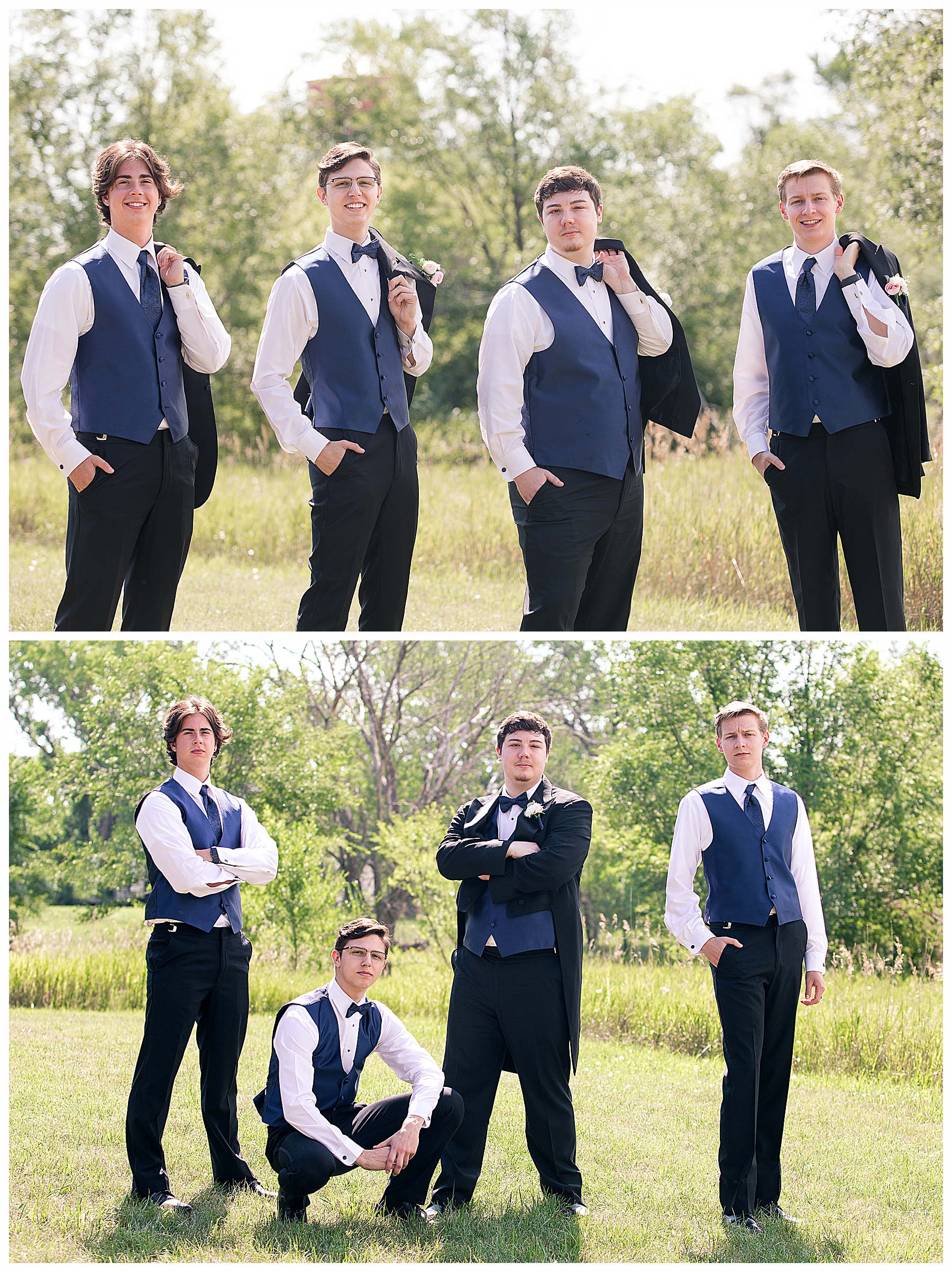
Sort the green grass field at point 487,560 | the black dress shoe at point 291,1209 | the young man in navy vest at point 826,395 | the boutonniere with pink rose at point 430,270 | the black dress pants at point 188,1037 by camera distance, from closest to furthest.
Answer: the black dress shoe at point 291,1209 < the black dress pants at point 188,1037 < the young man in navy vest at point 826,395 < the boutonniere with pink rose at point 430,270 < the green grass field at point 487,560

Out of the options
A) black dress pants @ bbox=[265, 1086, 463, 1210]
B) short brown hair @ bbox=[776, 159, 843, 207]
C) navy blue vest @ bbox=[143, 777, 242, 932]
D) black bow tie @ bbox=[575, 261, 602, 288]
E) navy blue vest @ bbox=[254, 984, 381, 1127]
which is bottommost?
black dress pants @ bbox=[265, 1086, 463, 1210]

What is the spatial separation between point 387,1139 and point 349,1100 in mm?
245

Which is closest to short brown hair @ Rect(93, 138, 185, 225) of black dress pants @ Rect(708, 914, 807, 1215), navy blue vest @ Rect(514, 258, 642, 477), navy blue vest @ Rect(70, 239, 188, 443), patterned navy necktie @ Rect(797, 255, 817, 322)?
navy blue vest @ Rect(70, 239, 188, 443)

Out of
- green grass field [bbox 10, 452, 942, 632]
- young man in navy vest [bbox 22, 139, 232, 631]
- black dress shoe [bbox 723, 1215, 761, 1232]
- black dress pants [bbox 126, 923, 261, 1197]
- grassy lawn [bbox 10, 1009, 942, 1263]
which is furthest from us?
green grass field [bbox 10, 452, 942, 632]

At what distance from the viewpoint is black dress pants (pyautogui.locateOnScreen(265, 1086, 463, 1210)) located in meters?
4.14

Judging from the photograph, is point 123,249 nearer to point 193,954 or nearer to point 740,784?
point 193,954

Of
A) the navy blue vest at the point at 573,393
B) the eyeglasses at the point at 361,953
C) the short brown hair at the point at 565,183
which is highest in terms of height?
the short brown hair at the point at 565,183

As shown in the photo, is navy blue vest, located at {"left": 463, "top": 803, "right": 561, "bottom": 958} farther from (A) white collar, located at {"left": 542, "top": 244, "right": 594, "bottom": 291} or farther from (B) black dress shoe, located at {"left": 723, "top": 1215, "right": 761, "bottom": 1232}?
(A) white collar, located at {"left": 542, "top": 244, "right": 594, "bottom": 291}

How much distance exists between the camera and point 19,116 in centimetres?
1677

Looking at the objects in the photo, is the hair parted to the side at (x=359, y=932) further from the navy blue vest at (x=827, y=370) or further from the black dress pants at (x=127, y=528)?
the navy blue vest at (x=827, y=370)

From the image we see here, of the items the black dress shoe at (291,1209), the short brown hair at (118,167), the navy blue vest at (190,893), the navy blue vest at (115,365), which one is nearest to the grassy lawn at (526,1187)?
the black dress shoe at (291,1209)

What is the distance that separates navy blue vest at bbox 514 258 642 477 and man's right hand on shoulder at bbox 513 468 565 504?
89 mm

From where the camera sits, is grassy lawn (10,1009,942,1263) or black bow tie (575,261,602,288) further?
black bow tie (575,261,602,288)

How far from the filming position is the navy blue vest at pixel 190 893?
4.45 metres
